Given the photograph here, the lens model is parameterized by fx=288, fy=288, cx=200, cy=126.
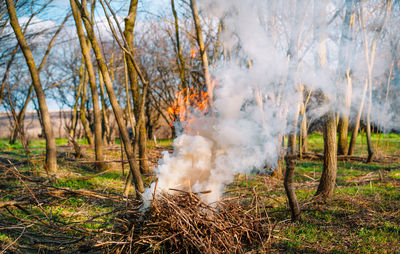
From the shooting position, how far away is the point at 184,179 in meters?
3.86

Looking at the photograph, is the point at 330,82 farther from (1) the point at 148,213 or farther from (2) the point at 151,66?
(2) the point at 151,66

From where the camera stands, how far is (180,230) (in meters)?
3.26

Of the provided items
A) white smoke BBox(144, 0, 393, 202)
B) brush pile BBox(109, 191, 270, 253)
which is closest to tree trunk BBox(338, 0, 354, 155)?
white smoke BBox(144, 0, 393, 202)

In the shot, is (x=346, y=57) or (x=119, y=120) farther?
(x=346, y=57)

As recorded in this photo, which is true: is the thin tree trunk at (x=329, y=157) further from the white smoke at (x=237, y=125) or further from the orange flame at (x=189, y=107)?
the orange flame at (x=189, y=107)

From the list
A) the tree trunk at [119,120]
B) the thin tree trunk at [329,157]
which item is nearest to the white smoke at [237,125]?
the thin tree trunk at [329,157]

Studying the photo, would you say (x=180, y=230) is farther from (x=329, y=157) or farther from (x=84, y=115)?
(x=84, y=115)

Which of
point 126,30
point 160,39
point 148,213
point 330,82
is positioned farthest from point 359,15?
point 160,39

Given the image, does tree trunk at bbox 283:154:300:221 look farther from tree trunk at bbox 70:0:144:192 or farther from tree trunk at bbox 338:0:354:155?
tree trunk at bbox 338:0:354:155

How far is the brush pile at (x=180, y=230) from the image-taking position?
10.5 feet

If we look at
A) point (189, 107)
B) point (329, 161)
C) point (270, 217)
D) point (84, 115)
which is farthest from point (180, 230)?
point (84, 115)

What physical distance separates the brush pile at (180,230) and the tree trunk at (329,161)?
2.48m

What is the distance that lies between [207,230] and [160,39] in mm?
17584

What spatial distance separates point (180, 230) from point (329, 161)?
3.47 m
